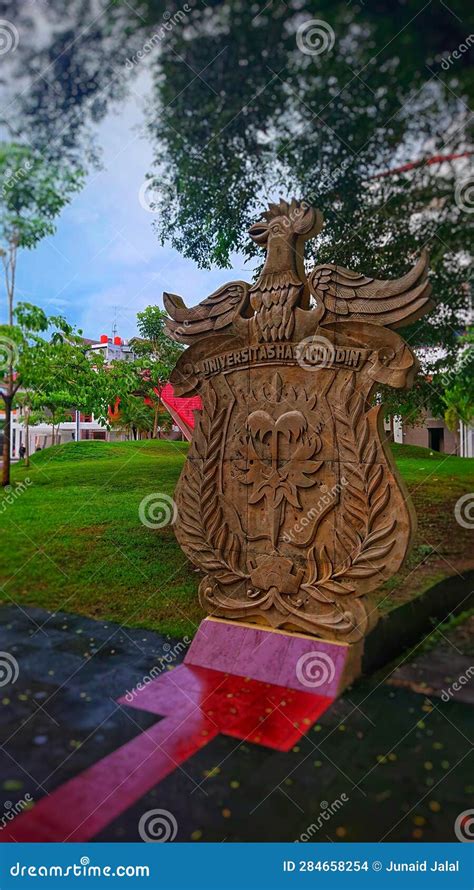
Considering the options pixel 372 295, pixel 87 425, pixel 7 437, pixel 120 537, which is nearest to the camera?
pixel 372 295

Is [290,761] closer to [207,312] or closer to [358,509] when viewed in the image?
[358,509]

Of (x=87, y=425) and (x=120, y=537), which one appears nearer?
(x=120, y=537)

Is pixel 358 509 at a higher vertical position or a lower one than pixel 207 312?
lower

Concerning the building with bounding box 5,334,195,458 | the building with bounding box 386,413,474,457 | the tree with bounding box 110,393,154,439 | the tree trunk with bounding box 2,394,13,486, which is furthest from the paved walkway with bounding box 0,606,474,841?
the tree with bounding box 110,393,154,439

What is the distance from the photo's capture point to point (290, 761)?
3102 millimetres

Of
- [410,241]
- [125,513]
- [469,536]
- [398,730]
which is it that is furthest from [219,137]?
[398,730]

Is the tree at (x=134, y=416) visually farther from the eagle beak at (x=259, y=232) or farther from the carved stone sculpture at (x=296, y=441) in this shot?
the eagle beak at (x=259, y=232)

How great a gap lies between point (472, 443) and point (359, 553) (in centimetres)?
422

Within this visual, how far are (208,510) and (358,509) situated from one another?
1.25 meters

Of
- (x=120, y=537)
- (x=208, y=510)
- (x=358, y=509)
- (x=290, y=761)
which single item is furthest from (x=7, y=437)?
(x=290, y=761)

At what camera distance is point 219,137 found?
6797 millimetres

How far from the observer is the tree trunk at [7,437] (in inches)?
276

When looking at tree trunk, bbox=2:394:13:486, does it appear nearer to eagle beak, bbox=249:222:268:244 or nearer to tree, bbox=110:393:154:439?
tree, bbox=110:393:154:439

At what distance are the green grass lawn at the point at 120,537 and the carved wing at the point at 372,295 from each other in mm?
2457
